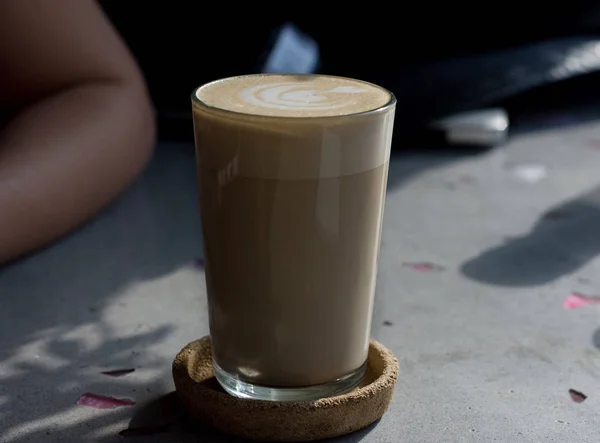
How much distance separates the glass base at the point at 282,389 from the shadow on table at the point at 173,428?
1.6 inches

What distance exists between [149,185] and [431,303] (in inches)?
25.6

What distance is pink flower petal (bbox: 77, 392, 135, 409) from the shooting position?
0.78 m

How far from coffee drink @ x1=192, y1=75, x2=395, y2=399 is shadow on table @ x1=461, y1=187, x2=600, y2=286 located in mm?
408

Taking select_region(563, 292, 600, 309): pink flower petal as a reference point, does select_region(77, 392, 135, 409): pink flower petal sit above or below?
above

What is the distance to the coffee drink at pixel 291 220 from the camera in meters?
0.63

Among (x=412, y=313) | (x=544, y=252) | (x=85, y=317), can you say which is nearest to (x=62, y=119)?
(x=85, y=317)

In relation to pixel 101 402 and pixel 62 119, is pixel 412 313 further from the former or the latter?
pixel 62 119

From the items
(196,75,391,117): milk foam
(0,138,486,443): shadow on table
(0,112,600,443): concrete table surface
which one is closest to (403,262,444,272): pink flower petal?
(0,112,600,443): concrete table surface

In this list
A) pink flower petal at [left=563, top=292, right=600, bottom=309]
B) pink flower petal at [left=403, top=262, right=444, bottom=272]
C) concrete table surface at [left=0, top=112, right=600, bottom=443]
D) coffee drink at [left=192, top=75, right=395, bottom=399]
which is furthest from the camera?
pink flower petal at [left=403, top=262, right=444, bottom=272]

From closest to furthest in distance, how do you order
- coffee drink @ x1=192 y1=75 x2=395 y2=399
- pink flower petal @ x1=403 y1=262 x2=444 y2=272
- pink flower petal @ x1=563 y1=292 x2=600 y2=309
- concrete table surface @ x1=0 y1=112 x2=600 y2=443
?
1. coffee drink @ x1=192 y1=75 x2=395 y2=399
2. concrete table surface @ x1=0 y1=112 x2=600 y2=443
3. pink flower petal @ x1=563 y1=292 x2=600 y2=309
4. pink flower petal @ x1=403 y1=262 x2=444 y2=272

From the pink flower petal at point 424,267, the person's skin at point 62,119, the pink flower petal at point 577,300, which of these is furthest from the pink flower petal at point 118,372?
the pink flower petal at point 577,300

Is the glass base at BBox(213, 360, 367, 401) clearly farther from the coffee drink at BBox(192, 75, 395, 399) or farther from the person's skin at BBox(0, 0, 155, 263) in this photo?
the person's skin at BBox(0, 0, 155, 263)

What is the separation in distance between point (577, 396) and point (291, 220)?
0.38 m

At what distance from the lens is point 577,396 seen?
80 cm
